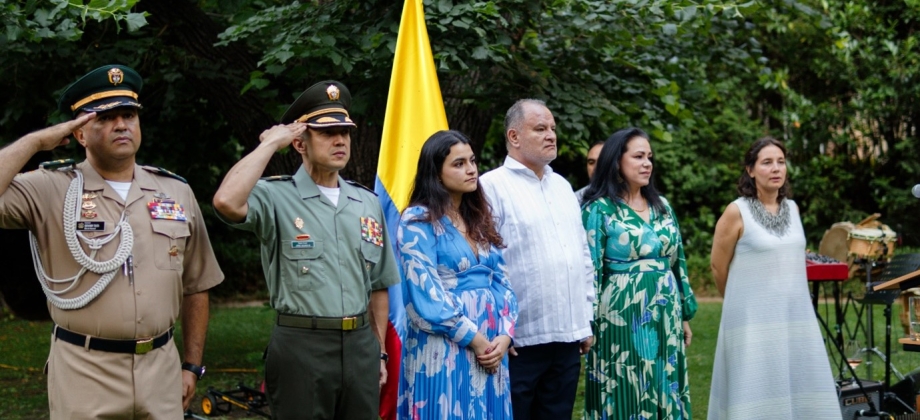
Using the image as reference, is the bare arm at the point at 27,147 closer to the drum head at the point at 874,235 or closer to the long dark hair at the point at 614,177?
the long dark hair at the point at 614,177

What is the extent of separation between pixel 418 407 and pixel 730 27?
4895 millimetres

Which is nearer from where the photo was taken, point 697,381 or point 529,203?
point 529,203

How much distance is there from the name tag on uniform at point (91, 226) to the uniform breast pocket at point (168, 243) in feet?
0.57

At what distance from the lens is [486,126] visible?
25.1ft

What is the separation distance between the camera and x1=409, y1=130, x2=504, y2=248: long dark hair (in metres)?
4.12

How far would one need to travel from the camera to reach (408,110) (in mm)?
4965

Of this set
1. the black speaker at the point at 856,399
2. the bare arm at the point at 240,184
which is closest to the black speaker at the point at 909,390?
the black speaker at the point at 856,399

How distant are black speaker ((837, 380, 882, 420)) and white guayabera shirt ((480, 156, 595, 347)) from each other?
200 cm

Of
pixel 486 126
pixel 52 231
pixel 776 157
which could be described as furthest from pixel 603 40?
pixel 52 231

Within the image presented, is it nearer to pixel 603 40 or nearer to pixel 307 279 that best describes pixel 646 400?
pixel 307 279

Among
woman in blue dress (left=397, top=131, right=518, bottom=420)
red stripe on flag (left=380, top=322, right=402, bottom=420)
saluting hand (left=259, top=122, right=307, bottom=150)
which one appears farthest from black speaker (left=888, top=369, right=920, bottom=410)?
saluting hand (left=259, top=122, right=307, bottom=150)

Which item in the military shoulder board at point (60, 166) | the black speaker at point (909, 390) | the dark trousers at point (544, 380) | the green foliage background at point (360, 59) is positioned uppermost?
the green foliage background at point (360, 59)

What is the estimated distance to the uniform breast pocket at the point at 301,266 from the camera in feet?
11.7

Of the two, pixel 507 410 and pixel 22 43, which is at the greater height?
pixel 22 43
